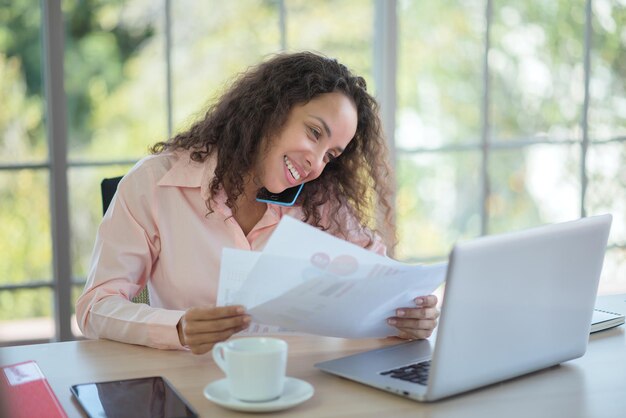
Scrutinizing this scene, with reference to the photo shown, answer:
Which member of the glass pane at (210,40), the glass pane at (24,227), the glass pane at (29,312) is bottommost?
the glass pane at (29,312)

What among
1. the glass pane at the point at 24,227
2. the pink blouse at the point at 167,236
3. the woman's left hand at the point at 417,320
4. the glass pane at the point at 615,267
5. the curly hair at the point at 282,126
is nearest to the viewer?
the woman's left hand at the point at 417,320

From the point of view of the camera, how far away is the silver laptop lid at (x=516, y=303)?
1.20m

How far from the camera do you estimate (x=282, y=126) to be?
74.6 inches

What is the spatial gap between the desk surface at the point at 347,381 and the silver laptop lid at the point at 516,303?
3cm

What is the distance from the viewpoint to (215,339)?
55.3 inches

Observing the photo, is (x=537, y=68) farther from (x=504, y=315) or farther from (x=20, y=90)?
(x=504, y=315)

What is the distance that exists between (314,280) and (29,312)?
220cm

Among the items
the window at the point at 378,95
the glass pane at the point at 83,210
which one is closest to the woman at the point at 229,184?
the window at the point at 378,95

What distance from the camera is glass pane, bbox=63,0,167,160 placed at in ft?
10.9

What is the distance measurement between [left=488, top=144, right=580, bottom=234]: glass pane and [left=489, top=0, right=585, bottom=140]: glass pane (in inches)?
3.1

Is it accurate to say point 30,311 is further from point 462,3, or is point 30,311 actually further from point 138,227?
point 462,3

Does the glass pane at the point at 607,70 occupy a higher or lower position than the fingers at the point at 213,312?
higher

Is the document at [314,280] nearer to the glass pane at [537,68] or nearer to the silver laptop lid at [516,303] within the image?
the silver laptop lid at [516,303]

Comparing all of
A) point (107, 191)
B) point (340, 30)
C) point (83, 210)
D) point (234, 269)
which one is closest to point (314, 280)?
point (234, 269)
